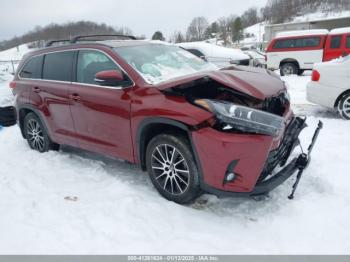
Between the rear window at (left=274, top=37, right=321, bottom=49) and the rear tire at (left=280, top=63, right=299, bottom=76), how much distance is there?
0.91 meters

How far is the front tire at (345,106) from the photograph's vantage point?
6219 mm

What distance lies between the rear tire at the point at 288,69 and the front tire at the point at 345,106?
9086 mm

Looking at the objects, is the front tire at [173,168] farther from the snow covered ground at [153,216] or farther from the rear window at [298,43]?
the rear window at [298,43]

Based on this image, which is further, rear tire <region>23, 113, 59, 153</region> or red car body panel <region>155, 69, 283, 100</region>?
rear tire <region>23, 113, 59, 153</region>

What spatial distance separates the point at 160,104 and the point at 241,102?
820 millimetres

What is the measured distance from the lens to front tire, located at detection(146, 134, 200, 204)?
123 inches

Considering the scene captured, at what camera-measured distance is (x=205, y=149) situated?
290cm

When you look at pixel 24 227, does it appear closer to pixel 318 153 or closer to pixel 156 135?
pixel 156 135

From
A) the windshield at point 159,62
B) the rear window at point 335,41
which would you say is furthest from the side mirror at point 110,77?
the rear window at point 335,41

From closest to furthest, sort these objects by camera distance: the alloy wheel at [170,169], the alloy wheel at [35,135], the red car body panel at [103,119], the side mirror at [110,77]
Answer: the alloy wheel at [170,169] → the side mirror at [110,77] → the red car body panel at [103,119] → the alloy wheel at [35,135]

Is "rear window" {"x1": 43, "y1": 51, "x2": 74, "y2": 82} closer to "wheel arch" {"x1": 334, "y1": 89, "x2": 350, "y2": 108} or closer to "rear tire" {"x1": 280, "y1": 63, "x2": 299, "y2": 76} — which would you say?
"wheel arch" {"x1": 334, "y1": 89, "x2": 350, "y2": 108}

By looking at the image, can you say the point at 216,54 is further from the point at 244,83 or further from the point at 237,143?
the point at 237,143

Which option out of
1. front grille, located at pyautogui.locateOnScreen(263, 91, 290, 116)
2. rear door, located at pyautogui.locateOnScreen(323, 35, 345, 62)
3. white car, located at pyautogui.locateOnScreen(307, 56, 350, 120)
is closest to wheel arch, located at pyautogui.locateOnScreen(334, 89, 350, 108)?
white car, located at pyautogui.locateOnScreen(307, 56, 350, 120)

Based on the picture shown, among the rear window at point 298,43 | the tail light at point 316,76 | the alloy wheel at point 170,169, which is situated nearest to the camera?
the alloy wheel at point 170,169
